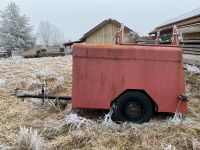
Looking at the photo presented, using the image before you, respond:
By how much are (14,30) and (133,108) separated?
111 feet

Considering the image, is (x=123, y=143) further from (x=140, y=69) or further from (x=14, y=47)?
(x=14, y=47)

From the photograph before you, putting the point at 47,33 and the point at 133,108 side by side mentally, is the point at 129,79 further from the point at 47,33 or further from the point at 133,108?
the point at 47,33

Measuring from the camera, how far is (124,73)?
17.5 ft

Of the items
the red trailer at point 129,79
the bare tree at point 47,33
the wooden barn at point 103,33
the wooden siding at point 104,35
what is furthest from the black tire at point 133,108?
the bare tree at point 47,33

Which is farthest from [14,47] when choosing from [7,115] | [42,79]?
[7,115]

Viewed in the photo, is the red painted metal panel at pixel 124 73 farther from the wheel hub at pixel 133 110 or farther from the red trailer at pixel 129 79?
the wheel hub at pixel 133 110

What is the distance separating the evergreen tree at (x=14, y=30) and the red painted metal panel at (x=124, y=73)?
3240cm

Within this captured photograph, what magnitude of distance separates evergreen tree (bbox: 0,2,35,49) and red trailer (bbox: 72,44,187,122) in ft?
106

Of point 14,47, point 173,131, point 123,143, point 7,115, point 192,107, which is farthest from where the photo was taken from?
point 14,47

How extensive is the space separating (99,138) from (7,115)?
2.05 metres

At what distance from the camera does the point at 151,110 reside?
5.45 metres

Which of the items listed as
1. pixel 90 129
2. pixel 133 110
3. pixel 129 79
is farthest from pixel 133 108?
pixel 90 129

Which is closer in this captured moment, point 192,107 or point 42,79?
point 192,107

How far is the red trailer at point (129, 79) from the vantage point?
5.31 m
